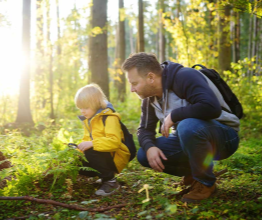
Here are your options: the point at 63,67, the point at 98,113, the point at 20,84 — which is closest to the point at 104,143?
the point at 98,113

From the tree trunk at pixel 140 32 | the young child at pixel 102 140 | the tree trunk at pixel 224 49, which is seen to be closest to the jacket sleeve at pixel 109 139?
the young child at pixel 102 140

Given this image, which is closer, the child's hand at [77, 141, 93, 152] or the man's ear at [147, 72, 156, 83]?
the man's ear at [147, 72, 156, 83]

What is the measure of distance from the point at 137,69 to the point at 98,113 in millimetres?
772

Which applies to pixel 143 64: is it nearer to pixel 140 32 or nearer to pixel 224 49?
pixel 224 49

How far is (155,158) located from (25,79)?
6061 mm

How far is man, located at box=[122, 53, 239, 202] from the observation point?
276 cm

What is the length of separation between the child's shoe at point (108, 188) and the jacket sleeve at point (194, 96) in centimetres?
114

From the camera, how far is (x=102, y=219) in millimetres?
2285

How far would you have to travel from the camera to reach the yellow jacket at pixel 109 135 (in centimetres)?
325

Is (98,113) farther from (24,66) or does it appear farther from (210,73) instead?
(24,66)

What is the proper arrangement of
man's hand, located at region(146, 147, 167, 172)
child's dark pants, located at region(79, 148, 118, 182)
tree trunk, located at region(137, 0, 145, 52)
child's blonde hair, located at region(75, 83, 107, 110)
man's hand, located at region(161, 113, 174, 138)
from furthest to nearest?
tree trunk, located at region(137, 0, 145, 52) < child's blonde hair, located at region(75, 83, 107, 110) < child's dark pants, located at region(79, 148, 118, 182) < man's hand, located at region(146, 147, 167, 172) < man's hand, located at region(161, 113, 174, 138)

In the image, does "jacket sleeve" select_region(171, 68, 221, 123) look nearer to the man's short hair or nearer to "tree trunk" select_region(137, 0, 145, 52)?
the man's short hair

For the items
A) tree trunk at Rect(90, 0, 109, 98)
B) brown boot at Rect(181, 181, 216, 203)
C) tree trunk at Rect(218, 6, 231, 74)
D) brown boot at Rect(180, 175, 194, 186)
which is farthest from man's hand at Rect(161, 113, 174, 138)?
tree trunk at Rect(218, 6, 231, 74)

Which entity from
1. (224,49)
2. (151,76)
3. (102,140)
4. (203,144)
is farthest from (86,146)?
(224,49)
